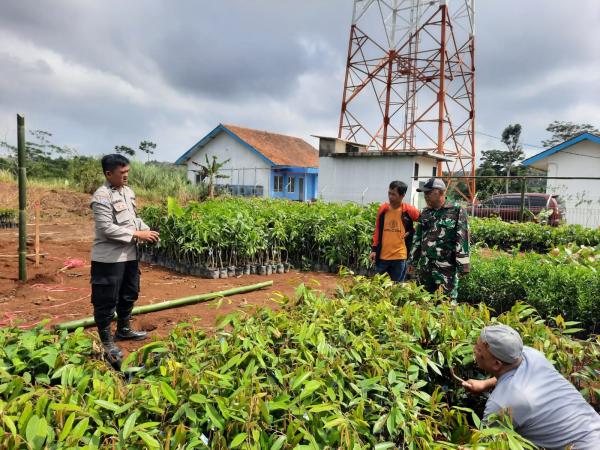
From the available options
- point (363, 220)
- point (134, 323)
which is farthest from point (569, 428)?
point (363, 220)

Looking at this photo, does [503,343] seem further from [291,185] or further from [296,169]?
[291,185]

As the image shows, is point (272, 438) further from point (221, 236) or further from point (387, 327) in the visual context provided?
point (221, 236)

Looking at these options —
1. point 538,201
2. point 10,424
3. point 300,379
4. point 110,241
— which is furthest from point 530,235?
point 10,424

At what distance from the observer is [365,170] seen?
59.9ft

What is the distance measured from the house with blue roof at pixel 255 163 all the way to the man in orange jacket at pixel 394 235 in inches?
752

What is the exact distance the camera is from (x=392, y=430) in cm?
145

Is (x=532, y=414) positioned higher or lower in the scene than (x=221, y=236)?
lower

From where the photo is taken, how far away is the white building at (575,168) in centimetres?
1362

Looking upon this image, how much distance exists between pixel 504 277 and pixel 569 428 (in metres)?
3.44

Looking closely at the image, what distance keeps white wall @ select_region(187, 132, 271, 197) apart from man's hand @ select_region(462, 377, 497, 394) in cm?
2251

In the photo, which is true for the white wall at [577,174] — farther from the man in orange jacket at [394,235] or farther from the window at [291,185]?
the window at [291,185]

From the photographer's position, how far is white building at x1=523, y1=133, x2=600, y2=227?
1362cm

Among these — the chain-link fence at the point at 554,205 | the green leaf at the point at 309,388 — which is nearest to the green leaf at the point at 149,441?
the green leaf at the point at 309,388

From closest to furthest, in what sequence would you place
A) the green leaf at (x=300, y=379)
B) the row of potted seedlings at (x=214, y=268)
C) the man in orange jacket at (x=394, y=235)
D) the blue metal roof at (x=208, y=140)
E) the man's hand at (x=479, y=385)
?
the green leaf at (x=300, y=379) → the man's hand at (x=479, y=385) → the man in orange jacket at (x=394, y=235) → the row of potted seedlings at (x=214, y=268) → the blue metal roof at (x=208, y=140)
